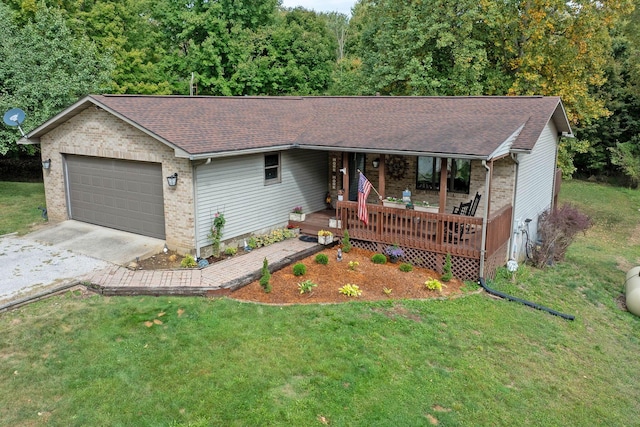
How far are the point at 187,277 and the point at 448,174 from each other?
8.23 meters

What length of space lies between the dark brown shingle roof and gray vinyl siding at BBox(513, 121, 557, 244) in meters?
0.83

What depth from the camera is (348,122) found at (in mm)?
15797

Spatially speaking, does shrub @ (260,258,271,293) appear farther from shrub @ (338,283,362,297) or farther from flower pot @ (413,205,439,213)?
flower pot @ (413,205,439,213)

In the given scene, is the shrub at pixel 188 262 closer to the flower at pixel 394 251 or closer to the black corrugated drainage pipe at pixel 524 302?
the flower at pixel 394 251

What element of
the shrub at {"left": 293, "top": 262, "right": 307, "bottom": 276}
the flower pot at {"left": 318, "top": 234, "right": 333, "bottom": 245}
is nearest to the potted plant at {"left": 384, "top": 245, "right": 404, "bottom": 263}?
the flower pot at {"left": 318, "top": 234, "right": 333, "bottom": 245}

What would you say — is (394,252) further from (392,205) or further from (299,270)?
(299,270)

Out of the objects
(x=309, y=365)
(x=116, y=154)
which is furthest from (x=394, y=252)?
(x=116, y=154)

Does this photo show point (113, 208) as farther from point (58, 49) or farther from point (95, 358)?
point (58, 49)

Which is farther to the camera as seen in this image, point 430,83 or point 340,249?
point 430,83

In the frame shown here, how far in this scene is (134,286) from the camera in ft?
32.8

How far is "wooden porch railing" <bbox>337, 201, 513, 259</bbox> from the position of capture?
1202cm

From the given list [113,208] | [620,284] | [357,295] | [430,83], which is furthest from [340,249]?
[430,83]

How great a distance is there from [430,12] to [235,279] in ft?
63.6

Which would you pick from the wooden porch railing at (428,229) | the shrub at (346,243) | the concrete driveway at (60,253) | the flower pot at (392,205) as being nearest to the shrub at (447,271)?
the wooden porch railing at (428,229)
